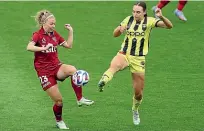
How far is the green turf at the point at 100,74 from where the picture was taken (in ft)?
44.3

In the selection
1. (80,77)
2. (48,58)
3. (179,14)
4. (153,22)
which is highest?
(153,22)

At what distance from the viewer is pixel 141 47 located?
12.7m

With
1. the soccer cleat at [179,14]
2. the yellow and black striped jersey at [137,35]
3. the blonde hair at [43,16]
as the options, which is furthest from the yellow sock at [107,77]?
the soccer cleat at [179,14]

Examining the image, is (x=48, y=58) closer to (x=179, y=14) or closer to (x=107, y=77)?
(x=107, y=77)

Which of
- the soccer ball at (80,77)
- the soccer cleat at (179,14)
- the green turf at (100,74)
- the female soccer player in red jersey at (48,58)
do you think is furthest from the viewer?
the soccer cleat at (179,14)

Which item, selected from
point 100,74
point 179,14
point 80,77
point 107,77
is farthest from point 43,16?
point 179,14

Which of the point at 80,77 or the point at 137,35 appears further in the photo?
the point at 137,35

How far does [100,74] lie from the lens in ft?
57.0

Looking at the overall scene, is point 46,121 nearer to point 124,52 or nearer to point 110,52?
point 124,52

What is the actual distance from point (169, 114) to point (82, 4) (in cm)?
1110

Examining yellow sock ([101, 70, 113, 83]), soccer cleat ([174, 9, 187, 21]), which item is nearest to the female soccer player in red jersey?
yellow sock ([101, 70, 113, 83])

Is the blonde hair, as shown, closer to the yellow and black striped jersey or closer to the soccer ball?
the soccer ball

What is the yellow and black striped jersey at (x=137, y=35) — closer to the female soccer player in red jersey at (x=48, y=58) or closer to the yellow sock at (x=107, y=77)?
the yellow sock at (x=107, y=77)

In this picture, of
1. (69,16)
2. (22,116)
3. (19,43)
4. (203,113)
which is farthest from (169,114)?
(69,16)
